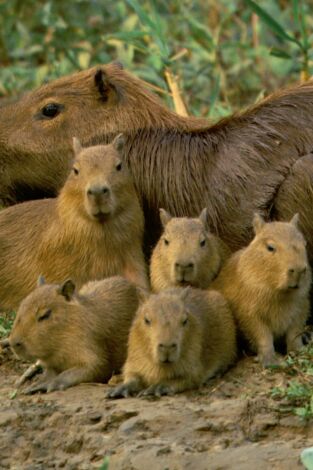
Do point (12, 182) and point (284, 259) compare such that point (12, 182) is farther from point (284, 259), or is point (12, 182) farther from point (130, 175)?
point (284, 259)

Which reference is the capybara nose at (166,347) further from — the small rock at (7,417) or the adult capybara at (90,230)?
the adult capybara at (90,230)

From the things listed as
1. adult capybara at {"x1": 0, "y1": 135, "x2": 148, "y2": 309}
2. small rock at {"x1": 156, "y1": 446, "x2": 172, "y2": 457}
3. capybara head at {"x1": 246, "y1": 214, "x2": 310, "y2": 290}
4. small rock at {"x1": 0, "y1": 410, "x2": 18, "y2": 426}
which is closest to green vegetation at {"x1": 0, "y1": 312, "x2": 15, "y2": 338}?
adult capybara at {"x1": 0, "y1": 135, "x2": 148, "y2": 309}

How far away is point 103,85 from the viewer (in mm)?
8289

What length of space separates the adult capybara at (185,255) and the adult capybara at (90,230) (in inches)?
10.5

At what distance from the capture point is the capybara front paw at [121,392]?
259 inches

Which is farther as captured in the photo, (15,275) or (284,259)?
(15,275)

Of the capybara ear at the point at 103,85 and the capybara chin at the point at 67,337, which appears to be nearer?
the capybara chin at the point at 67,337

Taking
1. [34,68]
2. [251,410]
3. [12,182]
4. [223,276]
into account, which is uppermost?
[34,68]

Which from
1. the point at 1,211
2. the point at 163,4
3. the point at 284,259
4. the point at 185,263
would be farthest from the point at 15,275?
the point at 163,4

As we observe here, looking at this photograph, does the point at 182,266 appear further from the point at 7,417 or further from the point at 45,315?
the point at 7,417

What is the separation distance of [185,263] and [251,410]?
101 cm

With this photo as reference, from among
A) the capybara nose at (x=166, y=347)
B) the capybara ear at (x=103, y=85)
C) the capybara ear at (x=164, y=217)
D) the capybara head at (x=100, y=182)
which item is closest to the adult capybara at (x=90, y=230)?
the capybara head at (x=100, y=182)

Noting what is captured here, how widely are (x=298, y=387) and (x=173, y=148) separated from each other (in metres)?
2.22

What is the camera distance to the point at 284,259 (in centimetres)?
678
